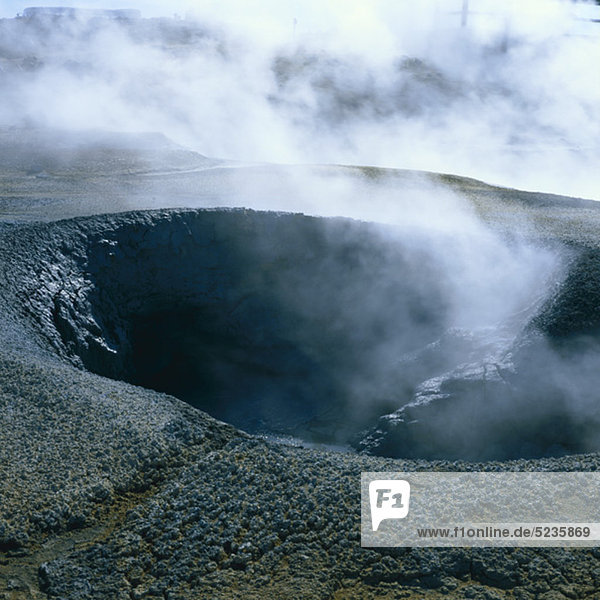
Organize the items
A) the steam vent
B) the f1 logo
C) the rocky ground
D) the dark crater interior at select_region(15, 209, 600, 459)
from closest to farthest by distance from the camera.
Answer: the rocky ground < the steam vent < the f1 logo < the dark crater interior at select_region(15, 209, 600, 459)

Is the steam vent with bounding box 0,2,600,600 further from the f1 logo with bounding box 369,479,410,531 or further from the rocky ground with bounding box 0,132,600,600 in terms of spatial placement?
the f1 logo with bounding box 369,479,410,531

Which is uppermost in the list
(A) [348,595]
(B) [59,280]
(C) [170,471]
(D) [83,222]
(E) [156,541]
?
(D) [83,222]

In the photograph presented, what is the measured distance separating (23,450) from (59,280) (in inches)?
166

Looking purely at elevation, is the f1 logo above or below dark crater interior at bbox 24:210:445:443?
below

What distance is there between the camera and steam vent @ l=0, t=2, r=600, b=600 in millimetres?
4562

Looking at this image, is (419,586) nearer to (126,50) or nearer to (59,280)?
(59,280)

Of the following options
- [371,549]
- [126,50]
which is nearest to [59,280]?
[371,549]

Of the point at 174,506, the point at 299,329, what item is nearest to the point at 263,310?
the point at 299,329

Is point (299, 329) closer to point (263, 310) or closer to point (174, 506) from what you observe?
point (263, 310)

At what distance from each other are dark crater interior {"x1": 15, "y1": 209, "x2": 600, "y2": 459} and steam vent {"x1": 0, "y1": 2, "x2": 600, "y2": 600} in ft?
0.10

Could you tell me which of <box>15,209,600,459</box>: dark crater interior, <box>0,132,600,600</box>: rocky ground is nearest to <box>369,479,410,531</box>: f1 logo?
<box>0,132,600,600</box>: rocky ground

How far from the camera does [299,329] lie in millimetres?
11820

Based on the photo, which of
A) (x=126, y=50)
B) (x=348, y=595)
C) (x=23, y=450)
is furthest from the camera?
(x=126, y=50)

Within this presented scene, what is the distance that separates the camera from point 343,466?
5.49 meters
